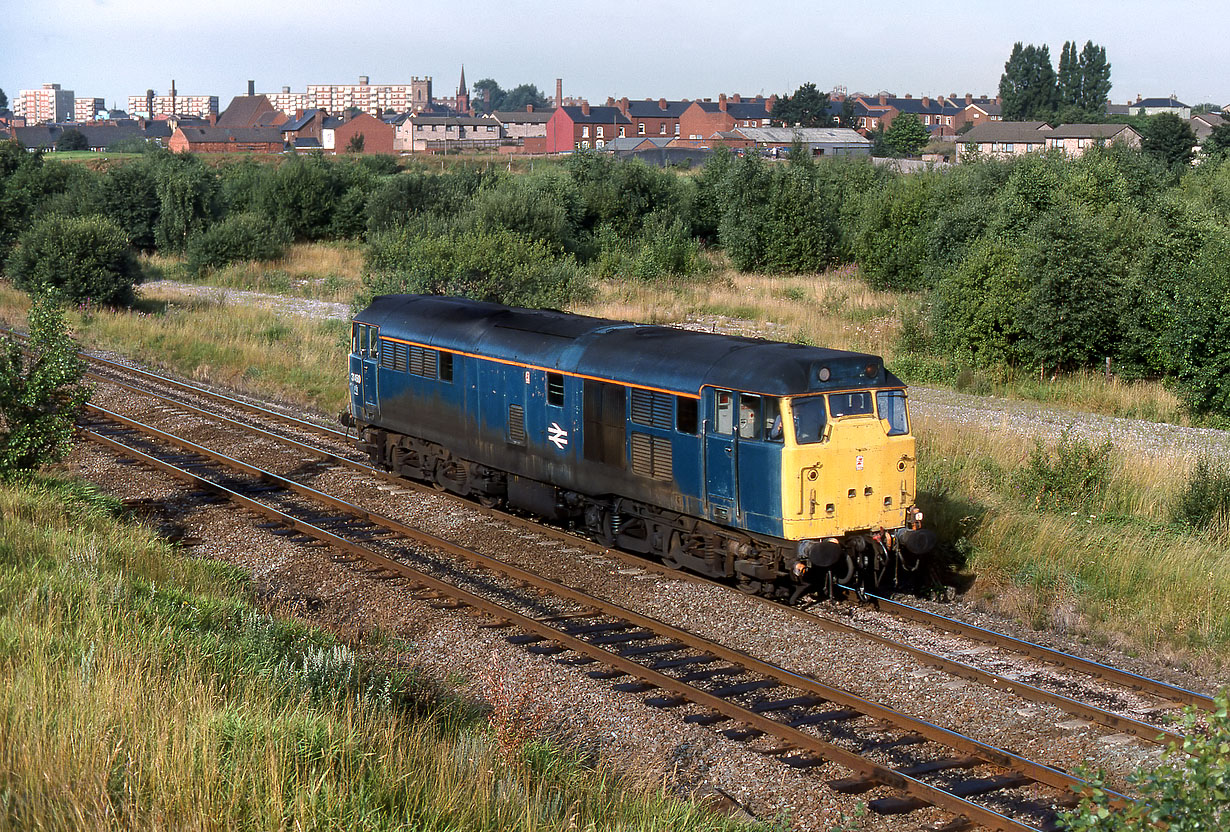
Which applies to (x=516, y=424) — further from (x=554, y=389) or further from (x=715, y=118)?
(x=715, y=118)

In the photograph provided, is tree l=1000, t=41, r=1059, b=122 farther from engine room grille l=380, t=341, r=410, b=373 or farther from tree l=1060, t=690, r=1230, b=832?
tree l=1060, t=690, r=1230, b=832

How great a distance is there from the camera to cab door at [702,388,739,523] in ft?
43.0

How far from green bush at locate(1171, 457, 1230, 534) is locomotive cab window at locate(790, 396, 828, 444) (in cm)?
608

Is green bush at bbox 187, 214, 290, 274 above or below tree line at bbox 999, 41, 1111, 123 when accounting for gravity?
below

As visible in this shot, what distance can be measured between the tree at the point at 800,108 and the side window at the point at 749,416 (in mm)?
117282

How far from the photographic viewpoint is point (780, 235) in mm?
50344

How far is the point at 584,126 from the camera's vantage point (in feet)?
406

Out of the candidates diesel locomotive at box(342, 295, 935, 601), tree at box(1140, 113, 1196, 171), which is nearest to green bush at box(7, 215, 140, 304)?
diesel locomotive at box(342, 295, 935, 601)

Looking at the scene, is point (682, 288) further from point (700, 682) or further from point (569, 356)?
point (700, 682)

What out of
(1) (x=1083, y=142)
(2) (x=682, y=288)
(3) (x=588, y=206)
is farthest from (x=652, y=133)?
(2) (x=682, y=288)

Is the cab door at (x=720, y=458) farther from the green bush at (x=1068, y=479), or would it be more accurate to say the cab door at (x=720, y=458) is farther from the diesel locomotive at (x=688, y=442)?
the green bush at (x=1068, y=479)

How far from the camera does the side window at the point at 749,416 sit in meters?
12.9

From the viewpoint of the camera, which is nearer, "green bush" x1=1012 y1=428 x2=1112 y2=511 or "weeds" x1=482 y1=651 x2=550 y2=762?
"weeds" x1=482 y1=651 x2=550 y2=762

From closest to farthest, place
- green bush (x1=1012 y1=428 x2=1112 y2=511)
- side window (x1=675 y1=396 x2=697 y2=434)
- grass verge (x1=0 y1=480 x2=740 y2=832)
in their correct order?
grass verge (x1=0 y1=480 x2=740 y2=832) → side window (x1=675 y1=396 x2=697 y2=434) → green bush (x1=1012 y1=428 x2=1112 y2=511)
